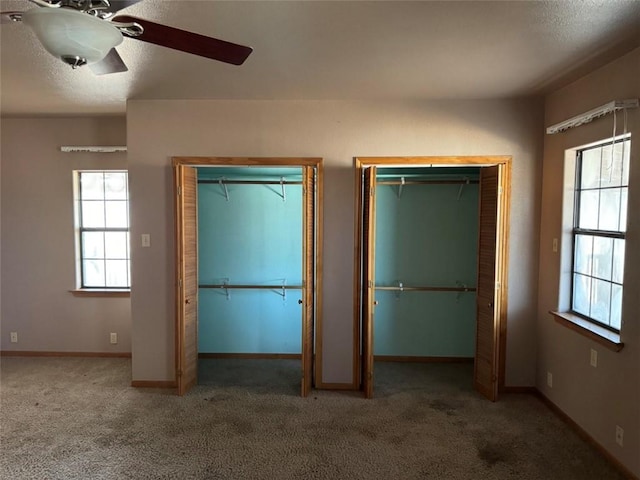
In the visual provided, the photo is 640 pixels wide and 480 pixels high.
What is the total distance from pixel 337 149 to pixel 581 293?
2.18 meters

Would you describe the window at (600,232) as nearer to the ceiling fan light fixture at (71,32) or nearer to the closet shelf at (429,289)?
the closet shelf at (429,289)

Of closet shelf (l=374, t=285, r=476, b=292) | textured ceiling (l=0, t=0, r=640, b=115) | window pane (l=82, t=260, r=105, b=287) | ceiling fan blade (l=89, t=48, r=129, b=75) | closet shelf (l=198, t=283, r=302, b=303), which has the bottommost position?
closet shelf (l=198, t=283, r=302, b=303)

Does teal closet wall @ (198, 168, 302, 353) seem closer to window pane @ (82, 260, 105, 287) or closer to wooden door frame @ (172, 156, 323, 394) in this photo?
wooden door frame @ (172, 156, 323, 394)

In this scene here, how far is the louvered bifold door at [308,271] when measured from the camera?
3285 mm

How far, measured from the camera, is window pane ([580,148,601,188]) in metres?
2.85

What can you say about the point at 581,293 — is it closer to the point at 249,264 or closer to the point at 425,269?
the point at 425,269

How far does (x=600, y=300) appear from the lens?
279cm

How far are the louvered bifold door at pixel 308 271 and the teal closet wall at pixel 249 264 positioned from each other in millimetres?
909

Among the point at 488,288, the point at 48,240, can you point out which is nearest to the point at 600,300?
the point at 488,288

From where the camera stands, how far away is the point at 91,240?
437cm

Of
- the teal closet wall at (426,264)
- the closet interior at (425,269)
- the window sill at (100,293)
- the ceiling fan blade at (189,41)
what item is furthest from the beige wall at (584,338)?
the window sill at (100,293)

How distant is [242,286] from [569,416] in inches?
122

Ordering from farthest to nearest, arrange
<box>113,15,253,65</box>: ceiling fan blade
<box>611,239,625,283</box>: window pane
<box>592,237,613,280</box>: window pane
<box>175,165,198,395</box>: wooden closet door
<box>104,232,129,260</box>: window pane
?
<box>104,232,129,260</box>: window pane < <box>175,165,198,395</box>: wooden closet door < <box>592,237,613,280</box>: window pane < <box>611,239,625,283</box>: window pane < <box>113,15,253,65</box>: ceiling fan blade

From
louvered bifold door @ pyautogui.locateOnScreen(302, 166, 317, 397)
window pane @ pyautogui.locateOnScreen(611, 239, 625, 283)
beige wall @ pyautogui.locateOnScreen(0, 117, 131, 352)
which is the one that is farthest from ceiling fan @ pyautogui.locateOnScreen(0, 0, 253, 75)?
beige wall @ pyautogui.locateOnScreen(0, 117, 131, 352)
